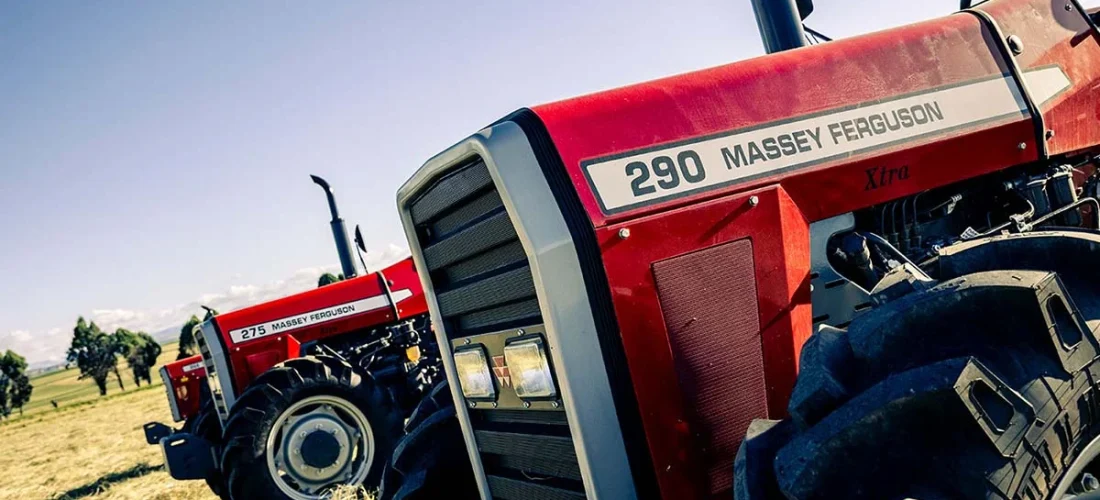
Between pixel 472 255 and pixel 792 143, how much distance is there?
927 mm

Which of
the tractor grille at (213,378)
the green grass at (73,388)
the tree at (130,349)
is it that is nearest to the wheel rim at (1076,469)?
the tractor grille at (213,378)

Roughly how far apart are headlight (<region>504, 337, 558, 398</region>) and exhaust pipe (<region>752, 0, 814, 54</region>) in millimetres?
1858

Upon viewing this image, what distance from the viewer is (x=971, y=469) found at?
58.2 inches

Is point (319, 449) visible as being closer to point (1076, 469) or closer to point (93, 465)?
point (1076, 469)

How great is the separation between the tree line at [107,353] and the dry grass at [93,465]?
157 ft

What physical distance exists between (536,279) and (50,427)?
28865 millimetres

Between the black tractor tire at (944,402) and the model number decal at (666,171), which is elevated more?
the model number decal at (666,171)

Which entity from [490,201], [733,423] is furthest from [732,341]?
[490,201]

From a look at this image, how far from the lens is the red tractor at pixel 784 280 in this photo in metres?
1.56

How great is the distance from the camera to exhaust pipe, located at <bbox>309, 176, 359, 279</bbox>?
925 cm

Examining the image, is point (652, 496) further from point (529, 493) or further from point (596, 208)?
point (596, 208)

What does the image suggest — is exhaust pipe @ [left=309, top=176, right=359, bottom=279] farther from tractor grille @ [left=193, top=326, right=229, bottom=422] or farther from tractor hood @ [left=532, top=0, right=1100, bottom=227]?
tractor hood @ [left=532, top=0, right=1100, bottom=227]

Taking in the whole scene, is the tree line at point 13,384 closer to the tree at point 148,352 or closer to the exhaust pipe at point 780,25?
the tree at point 148,352

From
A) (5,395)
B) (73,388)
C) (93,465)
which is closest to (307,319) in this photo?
(93,465)
